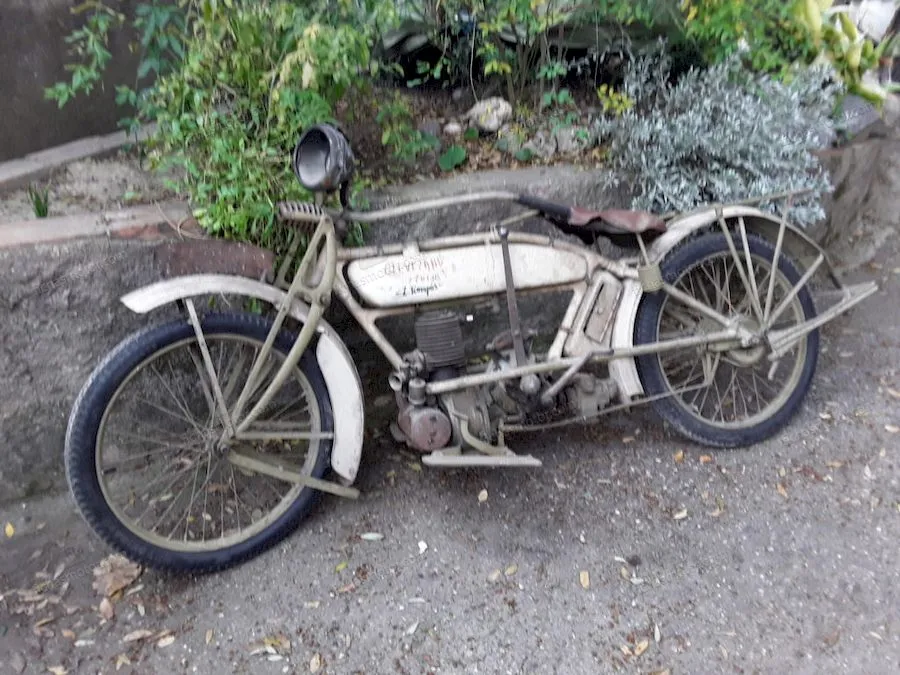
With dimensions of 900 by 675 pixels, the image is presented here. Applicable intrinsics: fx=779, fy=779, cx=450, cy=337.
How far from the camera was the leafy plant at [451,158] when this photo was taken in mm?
3971

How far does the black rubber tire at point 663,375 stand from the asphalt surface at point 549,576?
0.29 feet

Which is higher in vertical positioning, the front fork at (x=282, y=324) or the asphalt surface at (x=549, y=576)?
the front fork at (x=282, y=324)

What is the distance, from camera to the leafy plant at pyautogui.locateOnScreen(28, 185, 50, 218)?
3287mm

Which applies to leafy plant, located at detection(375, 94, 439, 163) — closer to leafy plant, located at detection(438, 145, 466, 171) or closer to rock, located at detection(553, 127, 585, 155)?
leafy plant, located at detection(438, 145, 466, 171)

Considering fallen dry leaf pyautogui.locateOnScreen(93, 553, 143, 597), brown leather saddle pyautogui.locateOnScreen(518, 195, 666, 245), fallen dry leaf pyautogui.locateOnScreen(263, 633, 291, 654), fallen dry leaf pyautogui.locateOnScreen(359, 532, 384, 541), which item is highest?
brown leather saddle pyautogui.locateOnScreen(518, 195, 666, 245)

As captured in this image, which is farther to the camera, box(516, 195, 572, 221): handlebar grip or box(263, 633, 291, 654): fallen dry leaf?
box(516, 195, 572, 221): handlebar grip

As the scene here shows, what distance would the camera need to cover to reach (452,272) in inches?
119

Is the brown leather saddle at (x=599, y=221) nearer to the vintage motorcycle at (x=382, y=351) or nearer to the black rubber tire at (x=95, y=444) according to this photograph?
the vintage motorcycle at (x=382, y=351)

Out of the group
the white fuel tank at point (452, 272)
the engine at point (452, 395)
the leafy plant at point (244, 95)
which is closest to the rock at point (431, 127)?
the leafy plant at point (244, 95)

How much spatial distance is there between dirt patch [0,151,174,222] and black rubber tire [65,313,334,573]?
98cm

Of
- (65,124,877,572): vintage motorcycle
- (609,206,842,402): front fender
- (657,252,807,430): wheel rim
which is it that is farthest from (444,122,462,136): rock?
(657,252,807,430): wheel rim

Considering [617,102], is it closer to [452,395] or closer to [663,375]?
[663,375]

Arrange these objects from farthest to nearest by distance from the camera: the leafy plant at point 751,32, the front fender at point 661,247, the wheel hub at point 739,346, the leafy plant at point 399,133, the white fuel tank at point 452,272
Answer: the leafy plant at point 751,32 → the leafy plant at point 399,133 → the wheel hub at point 739,346 → the front fender at point 661,247 → the white fuel tank at point 452,272

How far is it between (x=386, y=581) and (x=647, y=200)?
2.19 m
